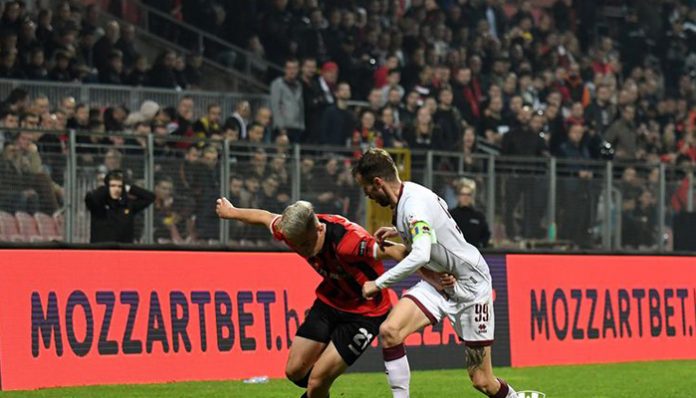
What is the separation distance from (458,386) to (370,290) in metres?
5.02

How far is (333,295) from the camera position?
1021 cm

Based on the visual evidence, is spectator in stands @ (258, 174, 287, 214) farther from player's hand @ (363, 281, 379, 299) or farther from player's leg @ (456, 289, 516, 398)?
player's hand @ (363, 281, 379, 299)

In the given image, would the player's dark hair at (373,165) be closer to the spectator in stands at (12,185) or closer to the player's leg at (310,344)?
the player's leg at (310,344)

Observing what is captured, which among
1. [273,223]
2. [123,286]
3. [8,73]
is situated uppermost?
[8,73]

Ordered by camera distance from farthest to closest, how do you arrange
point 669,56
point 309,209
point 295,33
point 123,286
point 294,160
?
1. point 669,56
2. point 295,33
3. point 294,160
4. point 123,286
5. point 309,209

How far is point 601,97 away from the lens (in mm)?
26031

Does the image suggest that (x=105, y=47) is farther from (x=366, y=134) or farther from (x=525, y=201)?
(x=525, y=201)

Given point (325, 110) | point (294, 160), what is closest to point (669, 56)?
point (325, 110)

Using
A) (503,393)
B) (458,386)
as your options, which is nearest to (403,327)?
(503,393)

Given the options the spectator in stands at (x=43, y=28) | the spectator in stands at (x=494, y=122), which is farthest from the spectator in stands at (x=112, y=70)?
the spectator in stands at (x=494, y=122)

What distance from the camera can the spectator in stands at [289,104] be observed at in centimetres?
2088

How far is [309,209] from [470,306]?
1.66m

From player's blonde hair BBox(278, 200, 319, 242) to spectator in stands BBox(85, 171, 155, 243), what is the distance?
6.88 metres

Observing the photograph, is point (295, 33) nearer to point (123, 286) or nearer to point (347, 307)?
point (123, 286)
